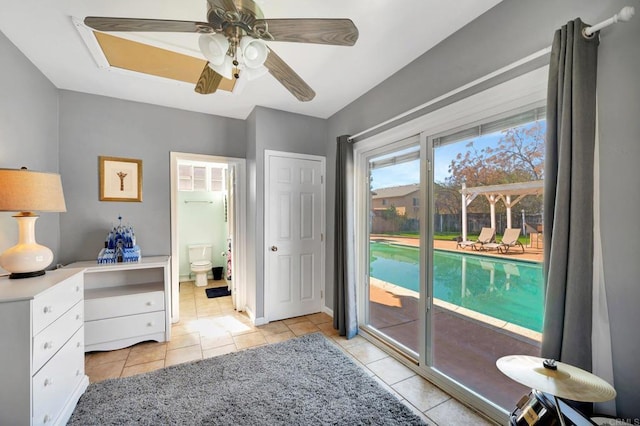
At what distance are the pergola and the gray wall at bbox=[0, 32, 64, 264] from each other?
3340mm

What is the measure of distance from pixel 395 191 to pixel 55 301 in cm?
265

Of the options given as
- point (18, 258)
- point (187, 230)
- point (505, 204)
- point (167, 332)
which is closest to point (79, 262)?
point (167, 332)

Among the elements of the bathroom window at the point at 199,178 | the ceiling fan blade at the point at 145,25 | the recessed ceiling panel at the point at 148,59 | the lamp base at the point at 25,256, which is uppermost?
the recessed ceiling panel at the point at 148,59

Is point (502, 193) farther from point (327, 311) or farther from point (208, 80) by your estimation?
point (327, 311)

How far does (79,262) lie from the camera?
272cm

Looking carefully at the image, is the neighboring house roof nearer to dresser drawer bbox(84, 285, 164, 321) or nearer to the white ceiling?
the white ceiling

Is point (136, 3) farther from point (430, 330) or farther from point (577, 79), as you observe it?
point (430, 330)

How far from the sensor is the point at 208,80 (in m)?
1.69

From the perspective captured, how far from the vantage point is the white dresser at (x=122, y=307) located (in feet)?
8.14

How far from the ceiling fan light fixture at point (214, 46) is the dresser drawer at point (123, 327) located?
2.57 metres

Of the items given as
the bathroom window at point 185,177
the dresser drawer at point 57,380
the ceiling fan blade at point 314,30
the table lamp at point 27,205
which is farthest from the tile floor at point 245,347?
the ceiling fan blade at point 314,30

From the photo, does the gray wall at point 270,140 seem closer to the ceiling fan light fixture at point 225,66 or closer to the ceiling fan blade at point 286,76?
the ceiling fan blade at point 286,76

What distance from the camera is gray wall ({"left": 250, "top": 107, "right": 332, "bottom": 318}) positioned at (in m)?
3.10

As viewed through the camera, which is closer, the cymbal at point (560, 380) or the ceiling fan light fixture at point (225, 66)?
the cymbal at point (560, 380)
